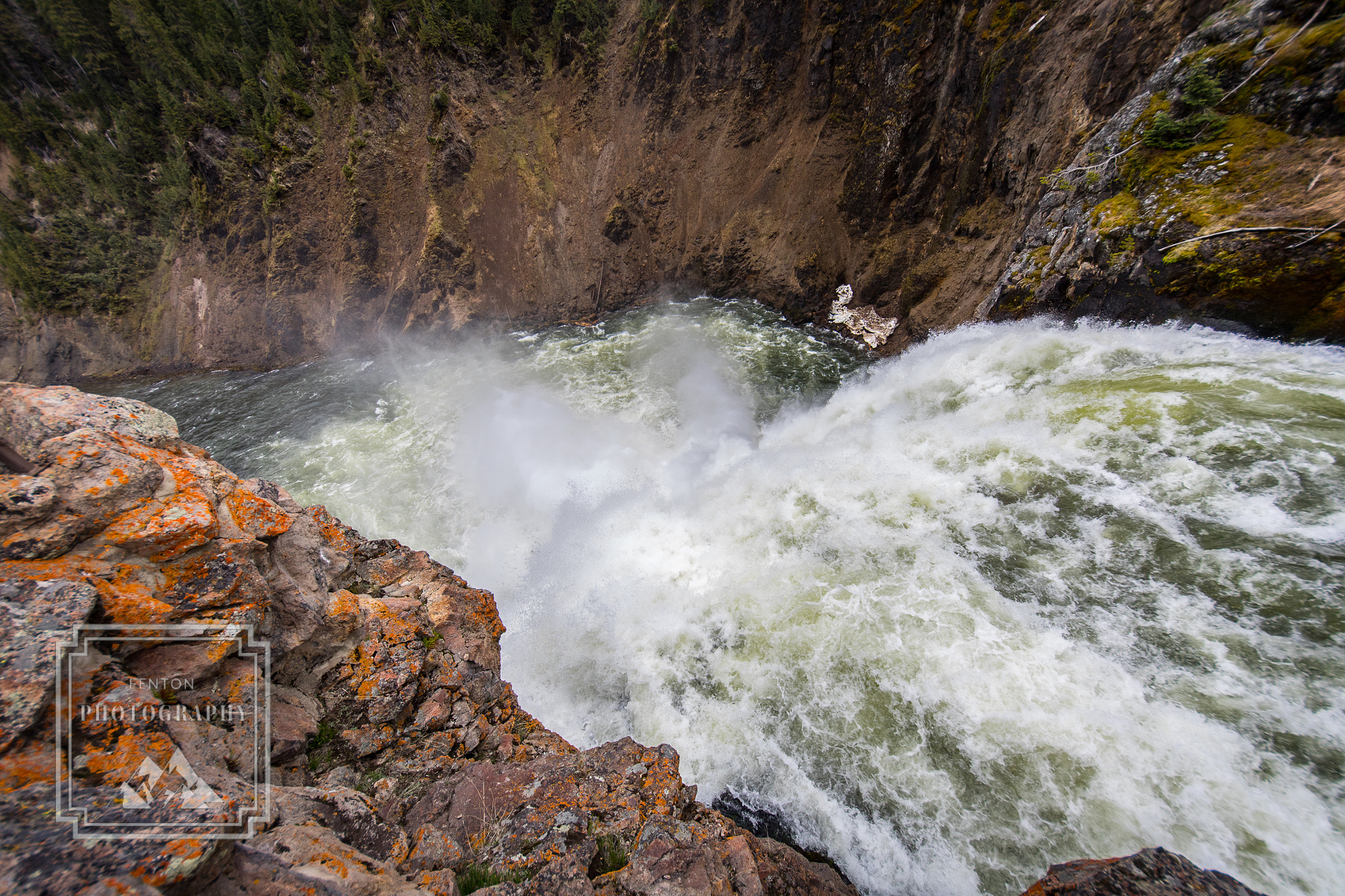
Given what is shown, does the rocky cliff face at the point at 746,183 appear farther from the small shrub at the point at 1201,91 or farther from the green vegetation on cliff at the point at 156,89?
the green vegetation on cliff at the point at 156,89

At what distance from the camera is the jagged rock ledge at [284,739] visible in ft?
7.51

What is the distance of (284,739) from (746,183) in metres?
21.3

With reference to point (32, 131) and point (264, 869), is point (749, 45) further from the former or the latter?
point (32, 131)

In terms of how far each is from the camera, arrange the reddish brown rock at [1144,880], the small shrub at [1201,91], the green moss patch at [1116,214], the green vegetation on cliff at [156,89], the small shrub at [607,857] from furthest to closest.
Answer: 1. the green vegetation on cliff at [156,89]
2. the green moss patch at [1116,214]
3. the small shrub at [1201,91]
4. the small shrub at [607,857]
5. the reddish brown rock at [1144,880]

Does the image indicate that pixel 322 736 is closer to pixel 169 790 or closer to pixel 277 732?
pixel 277 732

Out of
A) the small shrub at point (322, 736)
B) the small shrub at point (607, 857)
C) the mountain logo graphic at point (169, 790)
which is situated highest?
the mountain logo graphic at point (169, 790)

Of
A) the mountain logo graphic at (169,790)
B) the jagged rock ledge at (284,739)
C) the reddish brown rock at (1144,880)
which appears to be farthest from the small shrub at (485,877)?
the reddish brown rock at (1144,880)

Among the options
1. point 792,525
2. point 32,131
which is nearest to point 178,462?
point 792,525

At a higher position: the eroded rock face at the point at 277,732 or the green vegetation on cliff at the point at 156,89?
the green vegetation on cliff at the point at 156,89

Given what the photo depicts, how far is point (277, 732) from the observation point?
140 inches

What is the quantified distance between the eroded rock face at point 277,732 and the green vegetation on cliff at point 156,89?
86.4 ft

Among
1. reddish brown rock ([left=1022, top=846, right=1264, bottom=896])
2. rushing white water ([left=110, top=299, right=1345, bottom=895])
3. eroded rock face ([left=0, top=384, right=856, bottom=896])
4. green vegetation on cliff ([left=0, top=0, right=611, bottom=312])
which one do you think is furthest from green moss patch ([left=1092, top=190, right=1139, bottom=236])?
green vegetation on cliff ([left=0, top=0, right=611, bottom=312])

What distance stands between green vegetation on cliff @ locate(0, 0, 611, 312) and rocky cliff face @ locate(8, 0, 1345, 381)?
0.79m

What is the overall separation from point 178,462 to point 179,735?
7.52 ft
